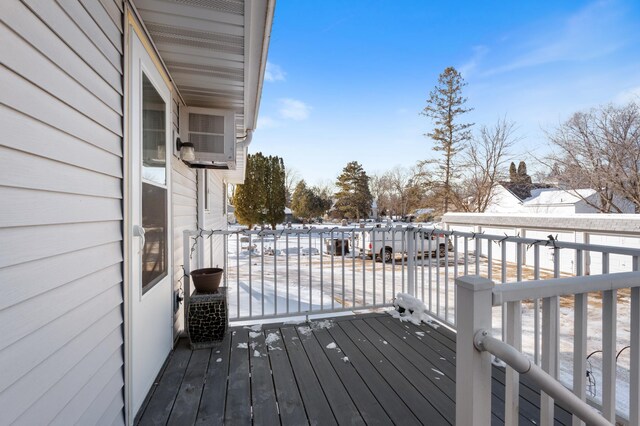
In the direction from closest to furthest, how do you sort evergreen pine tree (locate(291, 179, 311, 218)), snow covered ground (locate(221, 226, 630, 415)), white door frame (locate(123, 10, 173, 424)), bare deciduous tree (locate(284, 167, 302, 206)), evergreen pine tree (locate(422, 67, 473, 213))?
white door frame (locate(123, 10, 173, 424)) < snow covered ground (locate(221, 226, 630, 415)) < evergreen pine tree (locate(422, 67, 473, 213)) < evergreen pine tree (locate(291, 179, 311, 218)) < bare deciduous tree (locate(284, 167, 302, 206))

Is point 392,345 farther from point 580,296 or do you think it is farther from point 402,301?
point 580,296

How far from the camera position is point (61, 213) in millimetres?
1071

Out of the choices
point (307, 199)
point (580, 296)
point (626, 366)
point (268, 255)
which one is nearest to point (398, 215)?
point (307, 199)

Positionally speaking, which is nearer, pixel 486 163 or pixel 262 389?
pixel 262 389

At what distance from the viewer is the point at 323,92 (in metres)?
9.80

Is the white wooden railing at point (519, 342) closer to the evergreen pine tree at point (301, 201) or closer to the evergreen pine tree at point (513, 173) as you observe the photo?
the evergreen pine tree at point (513, 173)

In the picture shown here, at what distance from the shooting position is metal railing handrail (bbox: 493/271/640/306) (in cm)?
85

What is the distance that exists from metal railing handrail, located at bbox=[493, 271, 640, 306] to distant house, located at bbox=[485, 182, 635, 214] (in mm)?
13216

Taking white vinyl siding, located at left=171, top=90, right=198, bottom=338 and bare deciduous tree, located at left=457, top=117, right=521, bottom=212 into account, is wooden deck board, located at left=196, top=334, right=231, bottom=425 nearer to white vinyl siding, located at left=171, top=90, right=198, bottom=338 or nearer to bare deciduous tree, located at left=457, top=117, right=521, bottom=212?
white vinyl siding, located at left=171, top=90, right=198, bottom=338

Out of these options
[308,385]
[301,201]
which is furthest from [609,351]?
[301,201]

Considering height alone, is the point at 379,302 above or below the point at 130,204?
below

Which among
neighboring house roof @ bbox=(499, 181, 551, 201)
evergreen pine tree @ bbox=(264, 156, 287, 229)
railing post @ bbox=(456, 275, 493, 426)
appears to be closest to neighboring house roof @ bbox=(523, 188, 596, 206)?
neighboring house roof @ bbox=(499, 181, 551, 201)

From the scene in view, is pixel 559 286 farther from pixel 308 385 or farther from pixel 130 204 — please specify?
pixel 130 204

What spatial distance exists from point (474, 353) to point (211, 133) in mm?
3025
